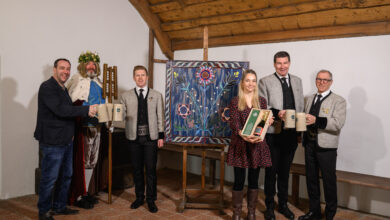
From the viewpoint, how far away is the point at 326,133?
119 inches

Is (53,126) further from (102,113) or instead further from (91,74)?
(91,74)

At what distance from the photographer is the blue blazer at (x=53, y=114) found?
9.52ft

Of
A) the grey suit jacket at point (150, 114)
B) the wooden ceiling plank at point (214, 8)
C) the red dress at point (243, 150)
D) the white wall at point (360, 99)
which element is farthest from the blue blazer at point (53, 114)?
the white wall at point (360, 99)

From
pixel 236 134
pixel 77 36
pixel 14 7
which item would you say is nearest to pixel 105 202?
pixel 236 134

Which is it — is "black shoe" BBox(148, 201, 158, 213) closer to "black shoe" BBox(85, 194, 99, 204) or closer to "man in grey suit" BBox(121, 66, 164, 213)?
"man in grey suit" BBox(121, 66, 164, 213)

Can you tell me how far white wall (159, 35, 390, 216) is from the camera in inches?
137

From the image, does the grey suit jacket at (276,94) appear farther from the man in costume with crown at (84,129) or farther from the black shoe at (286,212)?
the man in costume with crown at (84,129)

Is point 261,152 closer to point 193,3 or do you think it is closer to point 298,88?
point 298,88

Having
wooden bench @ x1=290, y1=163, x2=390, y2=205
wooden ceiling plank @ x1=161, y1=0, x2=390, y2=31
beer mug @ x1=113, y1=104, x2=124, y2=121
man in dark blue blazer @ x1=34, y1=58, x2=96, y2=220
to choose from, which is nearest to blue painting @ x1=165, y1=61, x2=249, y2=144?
beer mug @ x1=113, y1=104, x2=124, y2=121

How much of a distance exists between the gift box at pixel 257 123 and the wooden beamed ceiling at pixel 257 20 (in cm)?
176

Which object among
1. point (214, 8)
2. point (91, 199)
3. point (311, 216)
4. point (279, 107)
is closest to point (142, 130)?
point (91, 199)

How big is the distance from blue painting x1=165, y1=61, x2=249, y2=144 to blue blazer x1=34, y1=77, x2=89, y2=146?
3.08ft

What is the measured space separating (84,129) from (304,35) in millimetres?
2923

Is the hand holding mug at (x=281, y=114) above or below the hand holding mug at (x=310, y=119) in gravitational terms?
above
